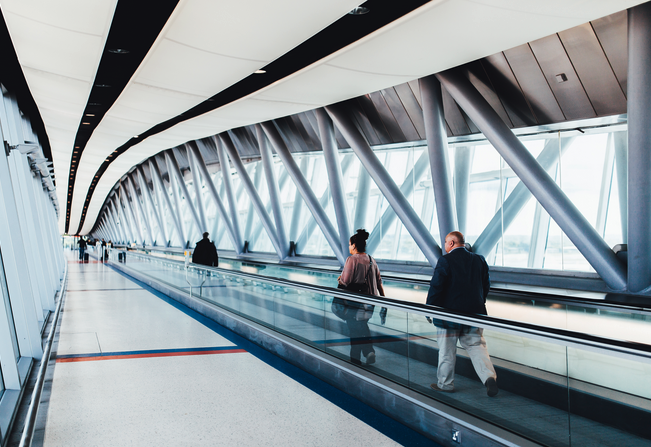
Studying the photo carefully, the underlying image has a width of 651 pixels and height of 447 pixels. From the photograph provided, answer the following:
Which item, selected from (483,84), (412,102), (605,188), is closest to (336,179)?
(412,102)

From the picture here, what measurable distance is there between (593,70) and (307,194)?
347 inches

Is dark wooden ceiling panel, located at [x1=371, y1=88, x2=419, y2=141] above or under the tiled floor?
above

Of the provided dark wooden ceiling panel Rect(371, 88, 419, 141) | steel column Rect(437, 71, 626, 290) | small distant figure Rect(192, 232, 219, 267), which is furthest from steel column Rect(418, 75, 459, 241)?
small distant figure Rect(192, 232, 219, 267)

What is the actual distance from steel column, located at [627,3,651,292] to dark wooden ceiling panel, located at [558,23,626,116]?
1490 millimetres

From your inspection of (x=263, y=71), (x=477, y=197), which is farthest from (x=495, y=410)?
(x=477, y=197)

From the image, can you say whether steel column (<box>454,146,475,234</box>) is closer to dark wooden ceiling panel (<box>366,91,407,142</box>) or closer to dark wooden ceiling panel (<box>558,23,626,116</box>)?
dark wooden ceiling panel (<box>366,91,407,142</box>)

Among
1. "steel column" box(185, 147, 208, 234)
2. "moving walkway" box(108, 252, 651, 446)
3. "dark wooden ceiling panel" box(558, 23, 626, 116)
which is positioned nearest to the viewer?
"moving walkway" box(108, 252, 651, 446)

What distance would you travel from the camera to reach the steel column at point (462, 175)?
13148mm

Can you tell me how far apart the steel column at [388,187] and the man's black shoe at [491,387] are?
744 cm

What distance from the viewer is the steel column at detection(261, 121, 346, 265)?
14.9 meters

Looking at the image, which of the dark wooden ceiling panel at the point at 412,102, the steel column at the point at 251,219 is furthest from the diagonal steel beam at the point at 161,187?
the dark wooden ceiling panel at the point at 412,102

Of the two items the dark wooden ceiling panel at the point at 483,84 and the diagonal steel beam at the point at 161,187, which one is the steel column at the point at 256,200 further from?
the diagonal steel beam at the point at 161,187

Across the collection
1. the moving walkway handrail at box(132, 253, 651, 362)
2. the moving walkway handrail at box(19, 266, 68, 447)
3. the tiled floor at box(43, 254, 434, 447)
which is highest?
the moving walkway handrail at box(132, 253, 651, 362)

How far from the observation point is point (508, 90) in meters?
10.1
